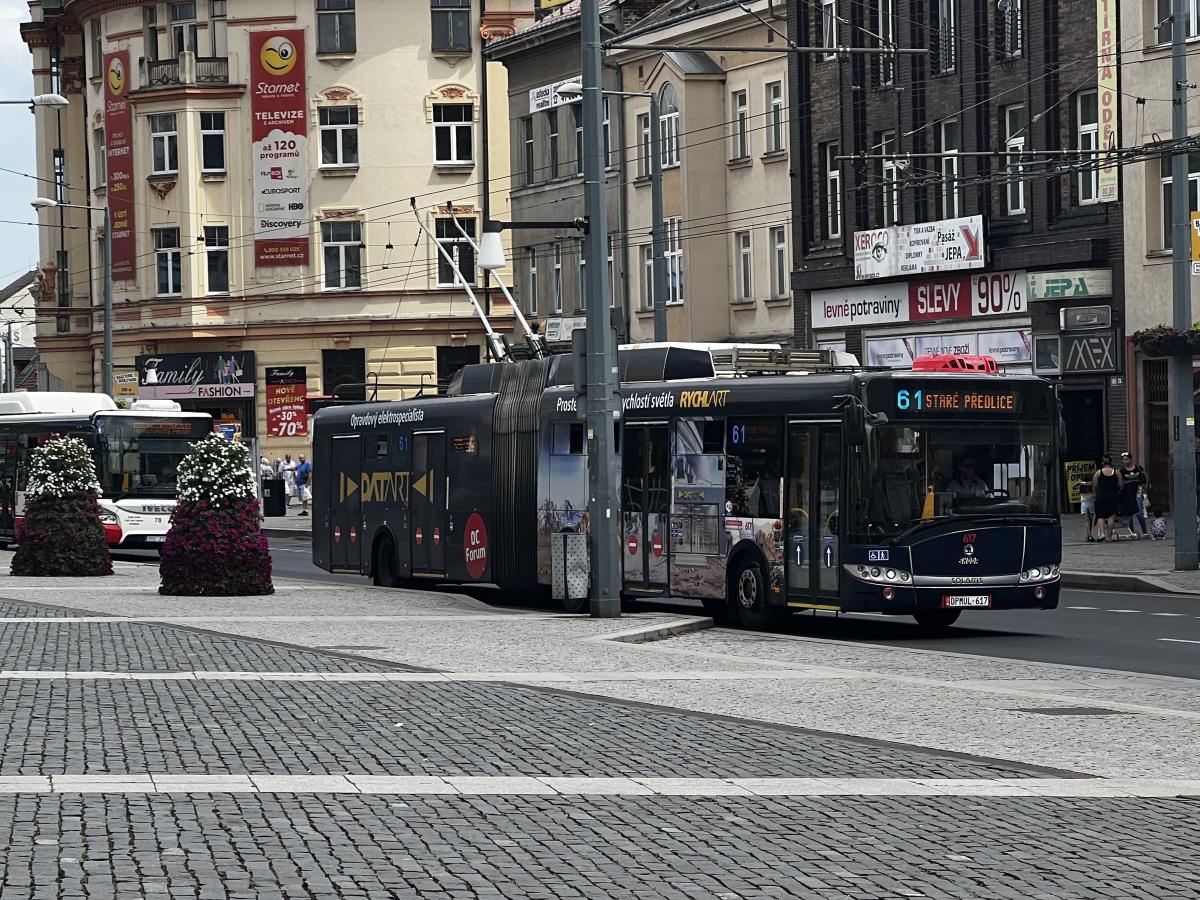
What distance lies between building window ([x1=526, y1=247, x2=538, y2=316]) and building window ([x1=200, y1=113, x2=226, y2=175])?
1292cm

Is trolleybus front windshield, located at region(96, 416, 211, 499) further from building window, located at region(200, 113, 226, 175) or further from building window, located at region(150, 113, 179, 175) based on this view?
building window, located at region(150, 113, 179, 175)

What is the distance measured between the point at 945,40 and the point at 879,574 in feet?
83.3

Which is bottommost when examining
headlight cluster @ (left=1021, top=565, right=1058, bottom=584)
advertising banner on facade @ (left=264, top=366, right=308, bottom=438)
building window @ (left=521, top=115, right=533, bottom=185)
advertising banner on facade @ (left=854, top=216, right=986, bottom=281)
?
headlight cluster @ (left=1021, top=565, right=1058, bottom=584)

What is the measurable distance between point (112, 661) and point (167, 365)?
→ 54348 millimetres

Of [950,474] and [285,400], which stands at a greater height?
[285,400]

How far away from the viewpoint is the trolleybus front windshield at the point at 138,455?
1529 inches

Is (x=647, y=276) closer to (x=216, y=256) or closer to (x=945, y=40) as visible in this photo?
(x=945, y=40)

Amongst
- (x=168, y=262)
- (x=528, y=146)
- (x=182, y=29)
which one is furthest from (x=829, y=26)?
(x=168, y=262)

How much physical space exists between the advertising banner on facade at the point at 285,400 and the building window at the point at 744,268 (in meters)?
21.2

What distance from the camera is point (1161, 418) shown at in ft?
128

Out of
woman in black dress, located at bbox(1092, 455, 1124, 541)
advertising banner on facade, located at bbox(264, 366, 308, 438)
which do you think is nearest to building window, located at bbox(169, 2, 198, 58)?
advertising banner on facade, located at bbox(264, 366, 308, 438)

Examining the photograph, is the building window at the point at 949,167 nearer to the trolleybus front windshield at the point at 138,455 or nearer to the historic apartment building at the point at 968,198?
the historic apartment building at the point at 968,198

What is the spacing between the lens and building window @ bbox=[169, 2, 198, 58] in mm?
70125

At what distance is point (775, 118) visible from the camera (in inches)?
1971
